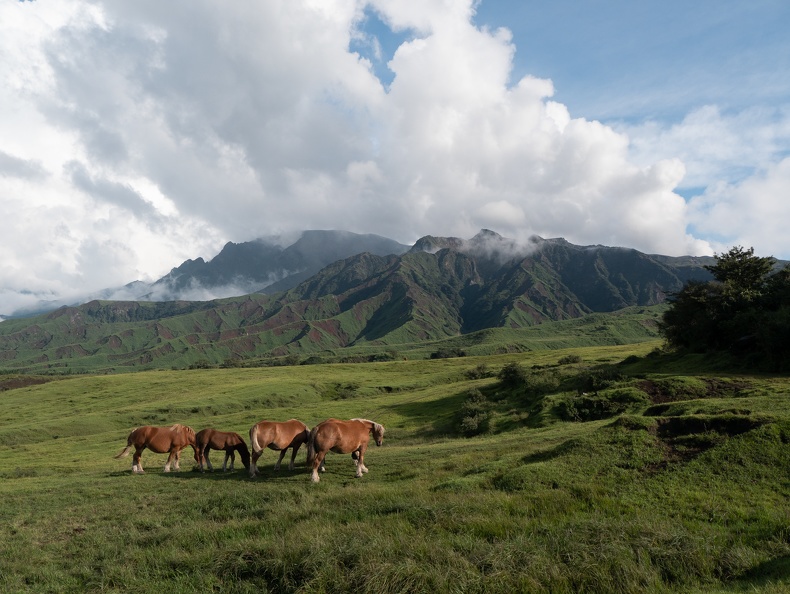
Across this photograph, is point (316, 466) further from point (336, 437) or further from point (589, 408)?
point (589, 408)

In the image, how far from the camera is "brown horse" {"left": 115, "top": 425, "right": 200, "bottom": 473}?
23.4 m

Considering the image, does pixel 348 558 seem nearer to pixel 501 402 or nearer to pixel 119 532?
pixel 119 532

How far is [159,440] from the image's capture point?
23.5 m

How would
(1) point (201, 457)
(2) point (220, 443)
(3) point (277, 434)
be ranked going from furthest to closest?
(1) point (201, 457) → (2) point (220, 443) → (3) point (277, 434)

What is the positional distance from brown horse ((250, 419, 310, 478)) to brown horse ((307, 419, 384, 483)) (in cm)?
152

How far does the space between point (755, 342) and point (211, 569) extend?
47.8 metres

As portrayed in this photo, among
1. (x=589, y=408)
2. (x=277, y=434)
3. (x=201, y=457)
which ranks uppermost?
(x=277, y=434)

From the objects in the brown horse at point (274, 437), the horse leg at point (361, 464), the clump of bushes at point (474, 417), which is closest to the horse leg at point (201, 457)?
the brown horse at point (274, 437)

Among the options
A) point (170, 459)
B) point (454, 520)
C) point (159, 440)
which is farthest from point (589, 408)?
point (159, 440)

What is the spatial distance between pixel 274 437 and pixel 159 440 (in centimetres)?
809

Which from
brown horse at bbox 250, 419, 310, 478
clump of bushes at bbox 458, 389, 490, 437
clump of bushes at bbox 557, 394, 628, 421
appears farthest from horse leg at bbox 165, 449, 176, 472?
clump of bushes at bbox 557, 394, 628, 421

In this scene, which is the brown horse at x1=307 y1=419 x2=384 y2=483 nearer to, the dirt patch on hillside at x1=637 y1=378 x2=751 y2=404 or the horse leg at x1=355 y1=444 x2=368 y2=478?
the horse leg at x1=355 y1=444 x2=368 y2=478

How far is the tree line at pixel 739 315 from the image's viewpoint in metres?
36.5

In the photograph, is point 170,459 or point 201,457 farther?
point 170,459
